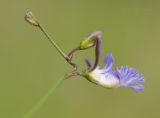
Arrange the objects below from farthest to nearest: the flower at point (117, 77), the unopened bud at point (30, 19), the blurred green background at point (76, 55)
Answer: the blurred green background at point (76, 55) < the flower at point (117, 77) < the unopened bud at point (30, 19)

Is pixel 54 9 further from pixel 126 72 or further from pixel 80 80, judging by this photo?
pixel 126 72

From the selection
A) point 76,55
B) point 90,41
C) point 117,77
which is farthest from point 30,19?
point 76,55

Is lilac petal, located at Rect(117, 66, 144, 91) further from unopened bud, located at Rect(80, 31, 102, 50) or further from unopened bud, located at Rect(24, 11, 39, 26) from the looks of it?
unopened bud, located at Rect(24, 11, 39, 26)

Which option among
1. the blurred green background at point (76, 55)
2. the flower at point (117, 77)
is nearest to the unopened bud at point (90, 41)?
the flower at point (117, 77)

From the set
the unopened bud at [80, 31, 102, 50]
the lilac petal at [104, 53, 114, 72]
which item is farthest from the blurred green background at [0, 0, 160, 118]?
the unopened bud at [80, 31, 102, 50]

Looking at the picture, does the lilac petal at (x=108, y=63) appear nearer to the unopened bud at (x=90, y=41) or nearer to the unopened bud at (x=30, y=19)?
the unopened bud at (x=90, y=41)

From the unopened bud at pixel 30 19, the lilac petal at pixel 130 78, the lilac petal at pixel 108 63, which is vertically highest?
the unopened bud at pixel 30 19
